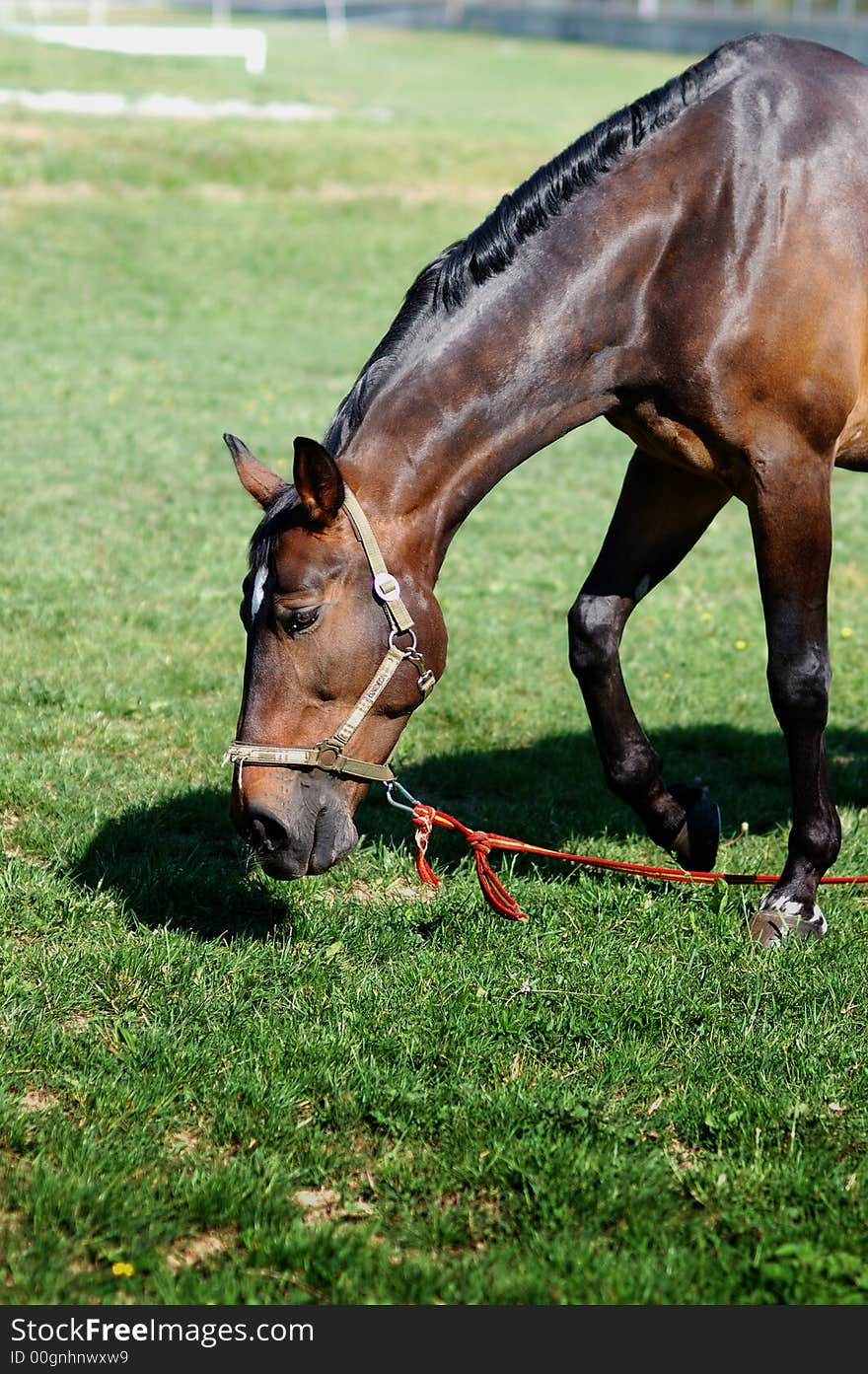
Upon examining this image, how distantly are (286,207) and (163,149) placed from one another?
3.15 meters

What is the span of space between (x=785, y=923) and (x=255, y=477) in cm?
221

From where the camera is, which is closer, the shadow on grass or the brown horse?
the brown horse

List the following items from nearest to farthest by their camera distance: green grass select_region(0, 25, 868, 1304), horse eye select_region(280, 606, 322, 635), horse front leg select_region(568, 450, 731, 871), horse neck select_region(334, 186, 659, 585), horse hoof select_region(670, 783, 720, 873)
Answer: green grass select_region(0, 25, 868, 1304), horse eye select_region(280, 606, 322, 635), horse neck select_region(334, 186, 659, 585), horse front leg select_region(568, 450, 731, 871), horse hoof select_region(670, 783, 720, 873)

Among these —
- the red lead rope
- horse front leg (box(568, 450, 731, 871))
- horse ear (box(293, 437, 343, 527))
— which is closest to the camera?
horse ear (box(293, 437, 343, 527))

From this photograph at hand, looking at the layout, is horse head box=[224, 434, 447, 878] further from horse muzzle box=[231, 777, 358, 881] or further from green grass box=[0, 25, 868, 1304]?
green grass box=[0, 25, 868, 1304]

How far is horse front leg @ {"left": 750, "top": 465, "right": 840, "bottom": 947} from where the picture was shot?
14.0ft

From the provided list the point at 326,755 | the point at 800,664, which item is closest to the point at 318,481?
the point at 326,755

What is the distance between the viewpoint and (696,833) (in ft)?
16.6

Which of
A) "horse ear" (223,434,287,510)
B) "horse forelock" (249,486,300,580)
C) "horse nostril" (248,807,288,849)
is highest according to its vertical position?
"horse ear" (223,434,287,510)

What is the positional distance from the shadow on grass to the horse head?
80 centimetres

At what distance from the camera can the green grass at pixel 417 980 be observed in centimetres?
311

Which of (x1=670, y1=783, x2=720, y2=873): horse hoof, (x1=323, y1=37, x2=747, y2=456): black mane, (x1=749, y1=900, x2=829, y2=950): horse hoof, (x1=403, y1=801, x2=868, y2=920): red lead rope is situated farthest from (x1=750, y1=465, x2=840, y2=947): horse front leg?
(x1=323, y1=37, x2=747, y2=456): black mane

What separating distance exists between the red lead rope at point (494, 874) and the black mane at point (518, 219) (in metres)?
1.15

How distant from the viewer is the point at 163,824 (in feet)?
17.0
